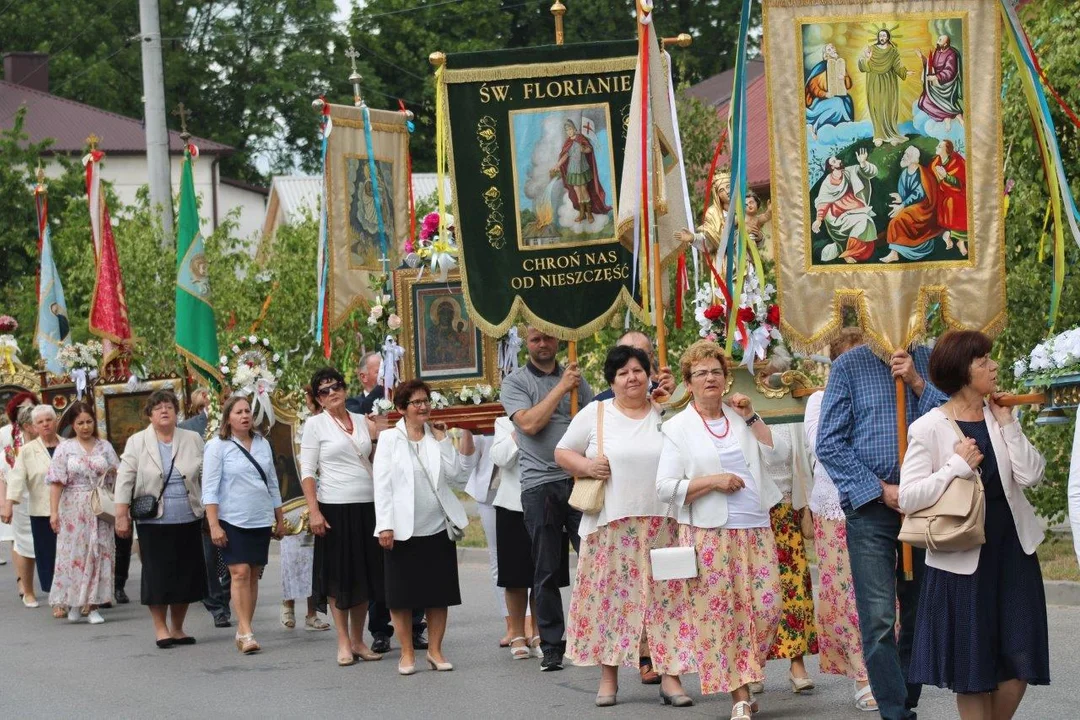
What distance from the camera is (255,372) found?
1452 centimetres

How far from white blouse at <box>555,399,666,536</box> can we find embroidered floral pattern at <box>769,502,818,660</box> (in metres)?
0.68

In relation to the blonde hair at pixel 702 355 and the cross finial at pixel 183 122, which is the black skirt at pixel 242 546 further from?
the cross finial at pixel 183 122

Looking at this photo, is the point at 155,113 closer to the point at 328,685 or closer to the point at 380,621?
the point at 380,621

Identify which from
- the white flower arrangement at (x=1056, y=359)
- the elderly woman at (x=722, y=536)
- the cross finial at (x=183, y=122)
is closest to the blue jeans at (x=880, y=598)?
the elderly woman at (x=722, y=536)

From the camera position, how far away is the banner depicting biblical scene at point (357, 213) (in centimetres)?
1523

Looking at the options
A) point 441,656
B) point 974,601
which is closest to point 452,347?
point 441,656

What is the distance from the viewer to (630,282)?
37.3 ft

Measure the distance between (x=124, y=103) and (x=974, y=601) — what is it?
5670 cm

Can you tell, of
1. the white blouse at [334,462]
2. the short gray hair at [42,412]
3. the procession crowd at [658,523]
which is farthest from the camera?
the short gray hair at [42,412]

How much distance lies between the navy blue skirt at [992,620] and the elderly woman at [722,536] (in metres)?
1.85

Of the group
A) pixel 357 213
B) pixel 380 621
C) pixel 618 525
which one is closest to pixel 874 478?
pixel 618 525

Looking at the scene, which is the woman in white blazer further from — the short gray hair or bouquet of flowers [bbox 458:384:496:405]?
the short gray hair

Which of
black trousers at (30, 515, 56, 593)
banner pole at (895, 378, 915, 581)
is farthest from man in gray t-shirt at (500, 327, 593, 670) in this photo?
black trousers at (30, 515, 56, 593)

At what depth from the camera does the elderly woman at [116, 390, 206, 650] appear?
1309 centimetres
